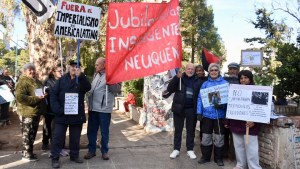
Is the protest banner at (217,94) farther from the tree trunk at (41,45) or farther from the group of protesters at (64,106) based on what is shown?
the tree trunk at (41,45)

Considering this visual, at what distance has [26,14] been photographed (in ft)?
39.4

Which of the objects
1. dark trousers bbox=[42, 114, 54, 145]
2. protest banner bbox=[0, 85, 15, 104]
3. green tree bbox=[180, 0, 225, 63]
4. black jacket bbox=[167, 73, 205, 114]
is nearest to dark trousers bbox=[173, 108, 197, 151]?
black jacket bbox=[167, 73, 205, 114]

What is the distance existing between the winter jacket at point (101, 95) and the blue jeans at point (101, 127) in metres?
0.12

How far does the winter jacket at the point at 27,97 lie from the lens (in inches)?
237

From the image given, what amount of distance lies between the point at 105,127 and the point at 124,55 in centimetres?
146

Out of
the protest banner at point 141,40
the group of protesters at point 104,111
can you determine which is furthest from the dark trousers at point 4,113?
the protest banner at point 141,40

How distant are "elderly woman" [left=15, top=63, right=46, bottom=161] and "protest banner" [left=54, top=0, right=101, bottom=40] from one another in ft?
3.07

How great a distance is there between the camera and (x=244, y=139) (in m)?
5.83

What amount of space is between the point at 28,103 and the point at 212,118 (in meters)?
3.36

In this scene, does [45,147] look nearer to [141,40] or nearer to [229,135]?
[141,40]

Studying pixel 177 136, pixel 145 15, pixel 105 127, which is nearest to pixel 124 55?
pixel 145 15

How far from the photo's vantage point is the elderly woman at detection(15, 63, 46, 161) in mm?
6035

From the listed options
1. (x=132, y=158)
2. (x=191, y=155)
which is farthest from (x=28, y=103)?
(x=191, y=155)

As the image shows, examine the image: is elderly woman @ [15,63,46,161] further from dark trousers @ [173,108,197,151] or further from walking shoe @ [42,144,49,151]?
dark trousers @ [173,108,197,151]
